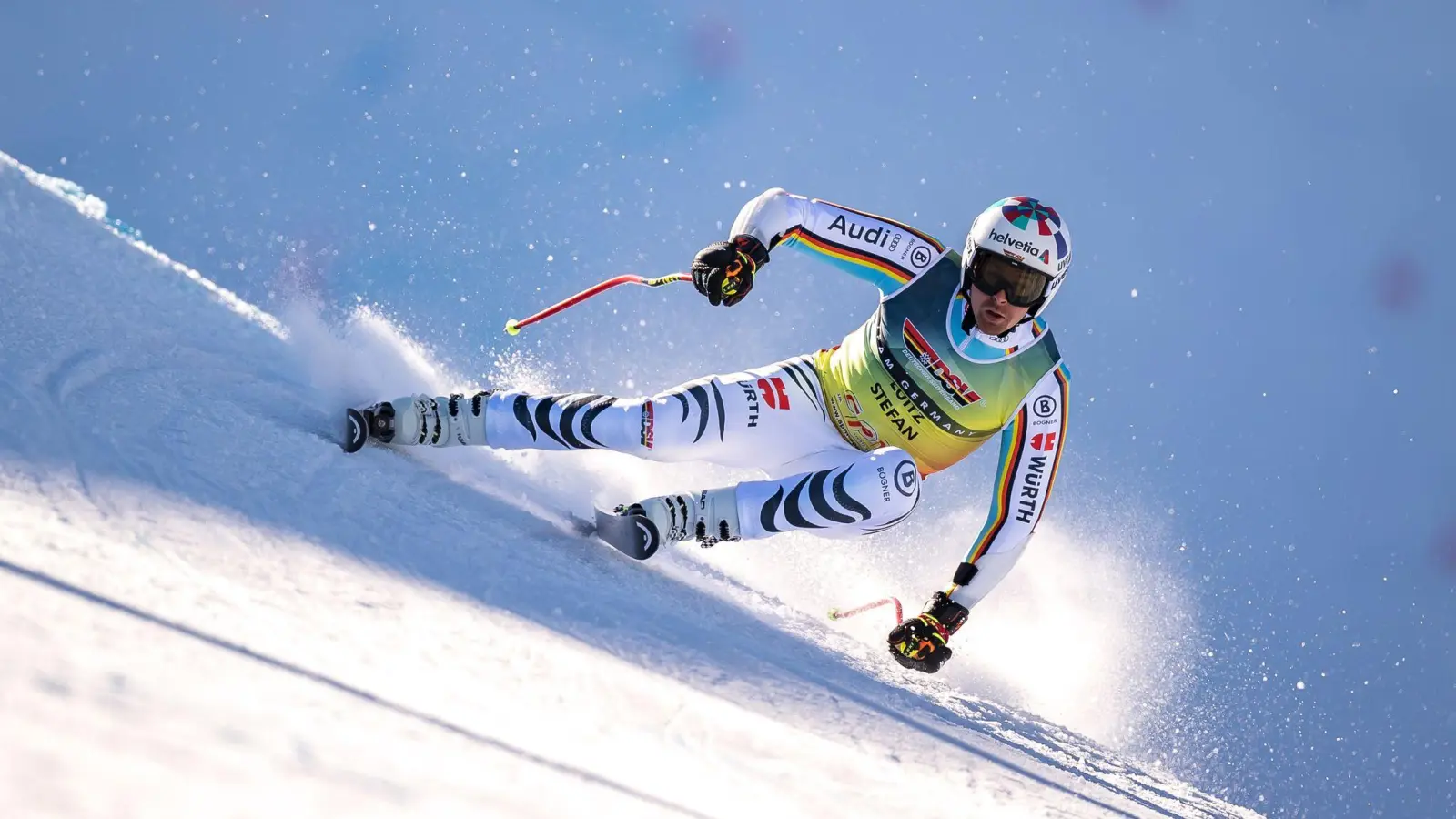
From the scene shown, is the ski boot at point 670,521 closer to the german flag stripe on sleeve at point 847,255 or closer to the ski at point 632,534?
the ski at point 632,534

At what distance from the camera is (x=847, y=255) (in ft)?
11.0

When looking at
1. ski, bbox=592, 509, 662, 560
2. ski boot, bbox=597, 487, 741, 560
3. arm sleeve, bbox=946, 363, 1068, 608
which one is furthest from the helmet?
ski, bbox=592, 509, 662, 560

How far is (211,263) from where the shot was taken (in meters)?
7.35

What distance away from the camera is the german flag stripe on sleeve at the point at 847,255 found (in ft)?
10.9

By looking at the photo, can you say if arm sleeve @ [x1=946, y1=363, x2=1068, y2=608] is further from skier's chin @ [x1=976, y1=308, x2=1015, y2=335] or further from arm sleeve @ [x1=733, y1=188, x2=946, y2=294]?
arm sleeve @ [x1=733, y1=188, x2=946, y2=294]

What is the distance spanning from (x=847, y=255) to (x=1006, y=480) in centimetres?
80

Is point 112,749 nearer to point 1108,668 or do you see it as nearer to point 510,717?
point 510,717

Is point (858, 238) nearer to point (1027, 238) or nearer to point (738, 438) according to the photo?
point (1027, 238)

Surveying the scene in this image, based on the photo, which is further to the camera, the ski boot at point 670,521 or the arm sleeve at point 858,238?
the arm sleeve at point 858,238

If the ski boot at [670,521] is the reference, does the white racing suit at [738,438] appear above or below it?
above

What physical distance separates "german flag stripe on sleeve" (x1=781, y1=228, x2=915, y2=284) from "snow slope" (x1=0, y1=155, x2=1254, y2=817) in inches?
40.0

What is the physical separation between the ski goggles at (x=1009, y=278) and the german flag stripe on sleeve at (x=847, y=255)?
259 mm

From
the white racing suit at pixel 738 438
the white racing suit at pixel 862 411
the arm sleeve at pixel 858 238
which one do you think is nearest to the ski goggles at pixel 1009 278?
the white racing suit at pixel 862 411

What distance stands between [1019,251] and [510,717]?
2.07m
